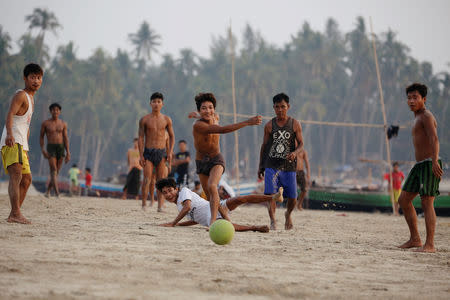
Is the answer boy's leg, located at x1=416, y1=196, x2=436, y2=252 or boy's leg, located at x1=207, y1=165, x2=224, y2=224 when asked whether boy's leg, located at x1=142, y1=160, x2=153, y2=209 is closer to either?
boy's leg, located at x1=207, y1=165, x2=224, y2=224

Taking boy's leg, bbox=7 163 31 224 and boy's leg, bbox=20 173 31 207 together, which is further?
boy's leg, bbox=20 173 31 207

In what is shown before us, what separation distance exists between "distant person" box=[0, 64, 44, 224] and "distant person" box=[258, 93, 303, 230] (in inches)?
125

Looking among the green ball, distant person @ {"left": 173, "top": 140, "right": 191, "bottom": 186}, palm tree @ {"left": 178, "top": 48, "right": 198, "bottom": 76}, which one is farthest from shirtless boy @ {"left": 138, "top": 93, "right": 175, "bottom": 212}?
palm tree @ {"left": 178, "top": 48, "right": 198, "bottom": 76}

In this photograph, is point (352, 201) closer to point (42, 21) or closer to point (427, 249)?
point (427, 249)

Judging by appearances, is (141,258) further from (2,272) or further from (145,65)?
(145,65)

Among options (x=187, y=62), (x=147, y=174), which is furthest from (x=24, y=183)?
(x=187, y=62)

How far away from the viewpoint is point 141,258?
12.4 feet

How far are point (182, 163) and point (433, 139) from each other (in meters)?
9.65

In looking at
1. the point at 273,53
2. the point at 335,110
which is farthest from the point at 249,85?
the point at 335,110

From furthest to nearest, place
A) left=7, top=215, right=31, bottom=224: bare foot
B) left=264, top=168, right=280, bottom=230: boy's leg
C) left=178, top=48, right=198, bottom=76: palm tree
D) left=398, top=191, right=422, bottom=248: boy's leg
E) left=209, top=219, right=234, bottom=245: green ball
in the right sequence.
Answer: left=178, top=48, right=198, bottom=76: palm tree, left=264, top=168, right=280, bottom=230: boy's leg, left=7, top=215, right=31, bottom=224: bare foot, left=398, top=191, right=422, bottom=248: boy's leg, left=209, top=219, right=234, bottom=245: green ball

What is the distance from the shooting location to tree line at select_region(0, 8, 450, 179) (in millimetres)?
62938

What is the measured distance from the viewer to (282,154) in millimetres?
7117

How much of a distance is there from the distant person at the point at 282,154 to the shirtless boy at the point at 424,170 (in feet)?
6.09

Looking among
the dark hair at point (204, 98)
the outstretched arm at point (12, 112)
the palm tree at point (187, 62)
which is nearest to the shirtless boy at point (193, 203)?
the dark hair at point (204, 98)
